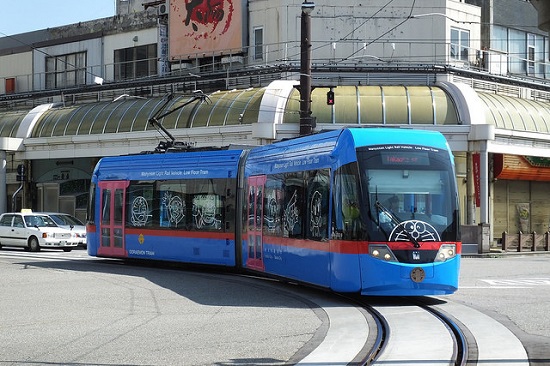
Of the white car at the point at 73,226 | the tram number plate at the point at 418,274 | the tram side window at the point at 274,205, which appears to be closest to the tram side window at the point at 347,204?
the tram number plate at the point at 418,274

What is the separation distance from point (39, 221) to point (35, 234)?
0.68m

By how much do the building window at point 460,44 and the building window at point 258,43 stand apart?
879 cm

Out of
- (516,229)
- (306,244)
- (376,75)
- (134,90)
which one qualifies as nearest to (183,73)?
(134,90)

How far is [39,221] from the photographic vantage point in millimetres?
35688

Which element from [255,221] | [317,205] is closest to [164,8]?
[255,221]

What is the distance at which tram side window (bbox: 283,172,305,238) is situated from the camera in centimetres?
1806

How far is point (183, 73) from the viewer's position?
1822 inches

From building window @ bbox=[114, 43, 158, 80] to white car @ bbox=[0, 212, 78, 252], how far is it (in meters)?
14.6

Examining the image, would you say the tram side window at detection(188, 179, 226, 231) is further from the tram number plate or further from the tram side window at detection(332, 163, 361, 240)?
the tram number plate

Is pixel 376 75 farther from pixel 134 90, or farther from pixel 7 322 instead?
pixel 7 322

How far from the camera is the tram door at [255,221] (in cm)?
2028

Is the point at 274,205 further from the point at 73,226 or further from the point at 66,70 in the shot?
the point at 66,70

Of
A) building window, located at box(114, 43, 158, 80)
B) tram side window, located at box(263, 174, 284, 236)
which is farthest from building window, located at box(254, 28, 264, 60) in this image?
tram side window, located at box(263, 174, 284, 236)

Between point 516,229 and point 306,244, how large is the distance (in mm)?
29798
